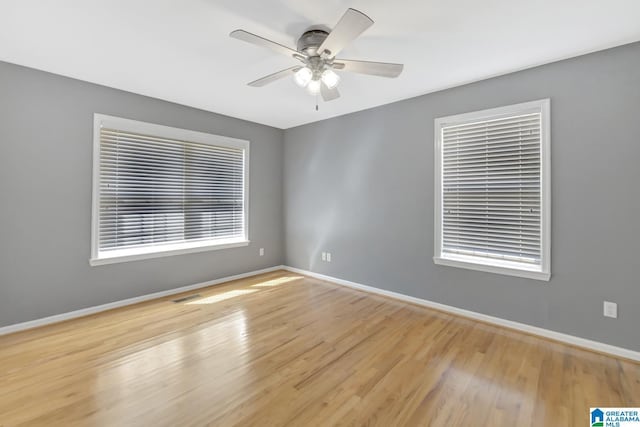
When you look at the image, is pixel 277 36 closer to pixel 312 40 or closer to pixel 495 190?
pixel 312 40

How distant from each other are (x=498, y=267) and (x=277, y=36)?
3036 mm

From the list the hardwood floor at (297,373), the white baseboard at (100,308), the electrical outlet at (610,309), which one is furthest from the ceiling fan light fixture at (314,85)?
the white baseboard at (100,308)

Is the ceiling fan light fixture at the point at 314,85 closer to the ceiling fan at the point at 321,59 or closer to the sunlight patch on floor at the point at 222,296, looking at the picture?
the ceiling fan at the point at 321,59

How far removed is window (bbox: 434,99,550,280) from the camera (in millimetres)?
2705

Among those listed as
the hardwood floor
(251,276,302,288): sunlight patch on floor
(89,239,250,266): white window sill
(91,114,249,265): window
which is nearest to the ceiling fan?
(91,114,249,265): window

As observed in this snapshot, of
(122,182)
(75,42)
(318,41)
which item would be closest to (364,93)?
(318,41)

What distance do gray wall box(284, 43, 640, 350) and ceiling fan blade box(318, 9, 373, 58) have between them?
6.28 ft

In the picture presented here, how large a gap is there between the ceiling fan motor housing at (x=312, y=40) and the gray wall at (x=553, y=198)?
183 centimetres

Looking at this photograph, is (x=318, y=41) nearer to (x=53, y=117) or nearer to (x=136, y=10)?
(x=136, y=10)

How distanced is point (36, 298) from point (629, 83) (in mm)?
5796

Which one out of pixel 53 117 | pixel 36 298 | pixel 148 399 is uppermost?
pixel 53 117

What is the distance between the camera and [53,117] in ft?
9.57

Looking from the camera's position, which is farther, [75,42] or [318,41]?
[75,42]

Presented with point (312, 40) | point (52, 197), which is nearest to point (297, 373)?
point (312, 40)
